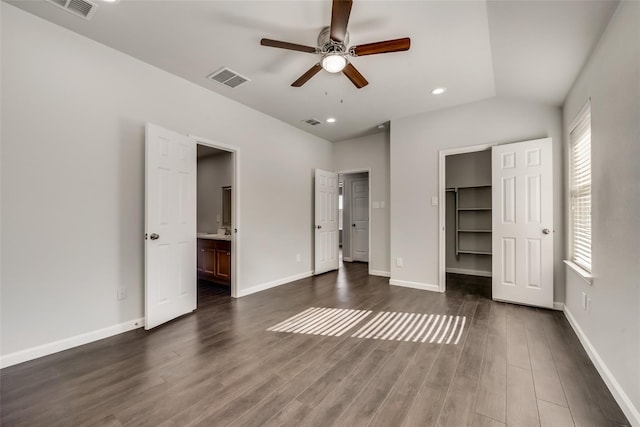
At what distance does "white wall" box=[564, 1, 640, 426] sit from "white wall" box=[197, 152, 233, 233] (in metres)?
4.86

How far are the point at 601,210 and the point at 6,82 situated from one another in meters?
4.61

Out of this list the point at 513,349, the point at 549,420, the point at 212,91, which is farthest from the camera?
the point at 212,91

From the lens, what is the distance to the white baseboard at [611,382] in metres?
1.48

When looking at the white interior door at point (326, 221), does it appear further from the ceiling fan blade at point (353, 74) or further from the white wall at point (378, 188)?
the ceiling fan blade at point (353, 74)

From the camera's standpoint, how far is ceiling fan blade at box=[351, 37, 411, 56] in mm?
2111

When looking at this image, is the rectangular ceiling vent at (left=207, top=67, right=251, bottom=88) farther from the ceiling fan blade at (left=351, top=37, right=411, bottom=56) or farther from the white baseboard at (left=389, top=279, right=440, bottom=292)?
the white baseboard at (left=389, top=279, right=440, bottom=292)

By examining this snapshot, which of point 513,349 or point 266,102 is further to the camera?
point 266,102

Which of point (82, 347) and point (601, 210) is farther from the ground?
point (601, 210)

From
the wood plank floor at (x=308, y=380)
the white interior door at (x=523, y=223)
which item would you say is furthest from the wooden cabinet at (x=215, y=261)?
the white interior door at (x=523, y=223)

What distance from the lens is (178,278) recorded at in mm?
3094

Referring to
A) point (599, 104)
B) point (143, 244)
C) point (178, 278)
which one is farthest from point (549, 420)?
point (143, 244)

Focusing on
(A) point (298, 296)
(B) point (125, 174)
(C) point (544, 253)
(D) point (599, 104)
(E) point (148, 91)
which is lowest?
(A) point (298, 296)

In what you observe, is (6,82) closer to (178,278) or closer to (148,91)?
(148,91)

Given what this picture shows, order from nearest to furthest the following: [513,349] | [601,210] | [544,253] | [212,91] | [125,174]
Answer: [601,210] < [513,349] < [125,174] < [544,253] < [212,91]
